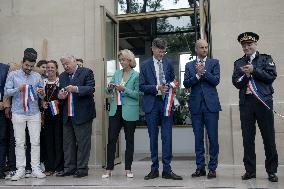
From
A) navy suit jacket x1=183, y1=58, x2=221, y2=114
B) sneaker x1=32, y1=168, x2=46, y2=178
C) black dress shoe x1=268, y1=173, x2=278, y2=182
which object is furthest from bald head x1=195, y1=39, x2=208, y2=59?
sneaker x1=32, y1=168, x2=46, y2=178

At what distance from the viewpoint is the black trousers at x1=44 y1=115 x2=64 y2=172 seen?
6.89 metres

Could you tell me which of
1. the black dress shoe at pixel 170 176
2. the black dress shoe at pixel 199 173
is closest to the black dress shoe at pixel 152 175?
the black dress shoe at pixel 170 176

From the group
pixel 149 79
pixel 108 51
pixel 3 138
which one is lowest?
pixel 3 138

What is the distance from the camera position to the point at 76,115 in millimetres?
6590

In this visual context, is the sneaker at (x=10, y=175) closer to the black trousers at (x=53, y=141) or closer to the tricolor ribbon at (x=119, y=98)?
the black trousers at (x=53, y=141)

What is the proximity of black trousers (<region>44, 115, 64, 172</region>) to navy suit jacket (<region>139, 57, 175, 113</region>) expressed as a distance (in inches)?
61.8

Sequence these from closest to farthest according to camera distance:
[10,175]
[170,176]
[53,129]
Answer: [170,176] → [10,175] → [53,129]

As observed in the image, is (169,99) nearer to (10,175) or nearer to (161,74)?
(161,74)

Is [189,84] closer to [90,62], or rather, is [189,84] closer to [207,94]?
[207,94]

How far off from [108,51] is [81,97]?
1748mm

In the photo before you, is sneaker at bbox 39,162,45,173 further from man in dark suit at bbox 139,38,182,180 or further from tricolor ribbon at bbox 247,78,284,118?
tricolor ribbon at bbox 247,78,284,118

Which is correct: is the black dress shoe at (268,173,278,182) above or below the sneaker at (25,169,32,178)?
above

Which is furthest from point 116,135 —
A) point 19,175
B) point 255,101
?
point 255,101

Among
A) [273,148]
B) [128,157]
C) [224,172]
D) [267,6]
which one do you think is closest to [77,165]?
[128,157]
